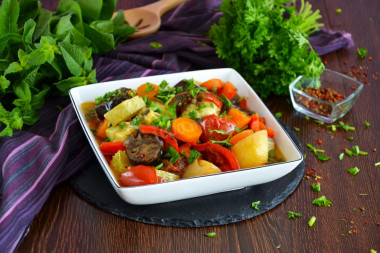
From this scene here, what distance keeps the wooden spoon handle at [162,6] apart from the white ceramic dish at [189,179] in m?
1.10

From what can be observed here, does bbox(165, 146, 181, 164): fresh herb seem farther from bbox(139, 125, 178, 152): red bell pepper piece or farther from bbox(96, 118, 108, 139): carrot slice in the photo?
bbox(96, 118, 108, 139): carrot slice

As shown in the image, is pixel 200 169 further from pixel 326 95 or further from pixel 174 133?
pixel 326 95

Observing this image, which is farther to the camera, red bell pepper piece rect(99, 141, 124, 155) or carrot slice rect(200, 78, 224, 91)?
carrot slice rect(200, 78, 224, 91)

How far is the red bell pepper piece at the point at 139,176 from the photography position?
236cm

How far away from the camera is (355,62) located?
3871mm

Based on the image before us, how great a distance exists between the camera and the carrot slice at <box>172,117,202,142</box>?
263 cm

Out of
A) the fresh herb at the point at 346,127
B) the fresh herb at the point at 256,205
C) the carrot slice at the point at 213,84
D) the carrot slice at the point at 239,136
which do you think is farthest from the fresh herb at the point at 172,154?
the fresh herb at the point at 346,127

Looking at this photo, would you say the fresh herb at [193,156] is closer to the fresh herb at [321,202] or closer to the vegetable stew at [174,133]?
the vegetable stew at [174,133]

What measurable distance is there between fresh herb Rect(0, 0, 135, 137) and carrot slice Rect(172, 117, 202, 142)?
2.39 ft

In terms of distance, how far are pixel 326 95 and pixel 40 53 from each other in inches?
73.4

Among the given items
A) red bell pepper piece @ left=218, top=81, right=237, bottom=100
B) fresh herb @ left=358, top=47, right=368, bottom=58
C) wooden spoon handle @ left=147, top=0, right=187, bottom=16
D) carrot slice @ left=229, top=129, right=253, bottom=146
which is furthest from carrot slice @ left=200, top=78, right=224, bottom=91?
fresh herb @ left=358, top=47, right=368, bottom=58

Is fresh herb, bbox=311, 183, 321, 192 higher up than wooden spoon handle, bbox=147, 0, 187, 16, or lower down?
lower down

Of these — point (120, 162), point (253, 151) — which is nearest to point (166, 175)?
point (120, 162)

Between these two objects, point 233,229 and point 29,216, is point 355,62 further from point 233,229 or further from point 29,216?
point 29,216
